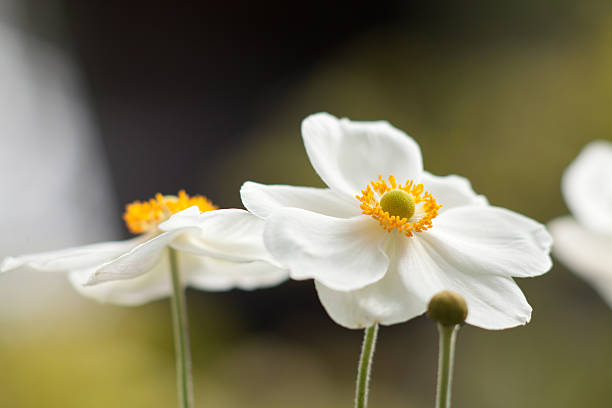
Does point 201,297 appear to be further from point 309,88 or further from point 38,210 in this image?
point 309,88

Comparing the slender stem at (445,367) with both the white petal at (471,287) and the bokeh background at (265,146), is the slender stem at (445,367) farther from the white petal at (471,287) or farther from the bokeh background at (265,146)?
the bokeh background at (265,146)

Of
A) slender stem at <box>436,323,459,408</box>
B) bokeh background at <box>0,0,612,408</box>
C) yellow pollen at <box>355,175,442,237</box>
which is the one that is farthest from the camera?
bokeh background at <box>0,0,612,408</box>

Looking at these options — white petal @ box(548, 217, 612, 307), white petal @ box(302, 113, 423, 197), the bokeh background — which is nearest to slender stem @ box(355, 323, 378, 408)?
white petal @ box(302, 113, 423, 197)

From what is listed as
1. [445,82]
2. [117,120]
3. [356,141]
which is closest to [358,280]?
[356,141]

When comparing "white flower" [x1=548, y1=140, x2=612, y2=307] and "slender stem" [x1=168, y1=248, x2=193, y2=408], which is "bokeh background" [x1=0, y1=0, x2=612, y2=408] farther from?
"slender stem" [x1=168, y1=248, x2=193, y2=408]

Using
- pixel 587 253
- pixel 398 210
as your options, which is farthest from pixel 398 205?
pixel 587 253

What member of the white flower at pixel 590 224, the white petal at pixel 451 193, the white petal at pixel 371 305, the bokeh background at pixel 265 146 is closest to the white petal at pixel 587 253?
the white flower at pixel 590 224

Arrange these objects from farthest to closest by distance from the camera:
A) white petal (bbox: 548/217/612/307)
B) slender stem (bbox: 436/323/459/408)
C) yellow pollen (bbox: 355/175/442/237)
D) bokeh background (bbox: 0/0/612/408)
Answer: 1. bokeh background (bbox: 0/0/612/408)
2. white petal (bbox: 548/217/612/307)
3. yellow pollen (bbox: 355/175/442/237)
4. slender stem (bbox: 436/323/459/408)
